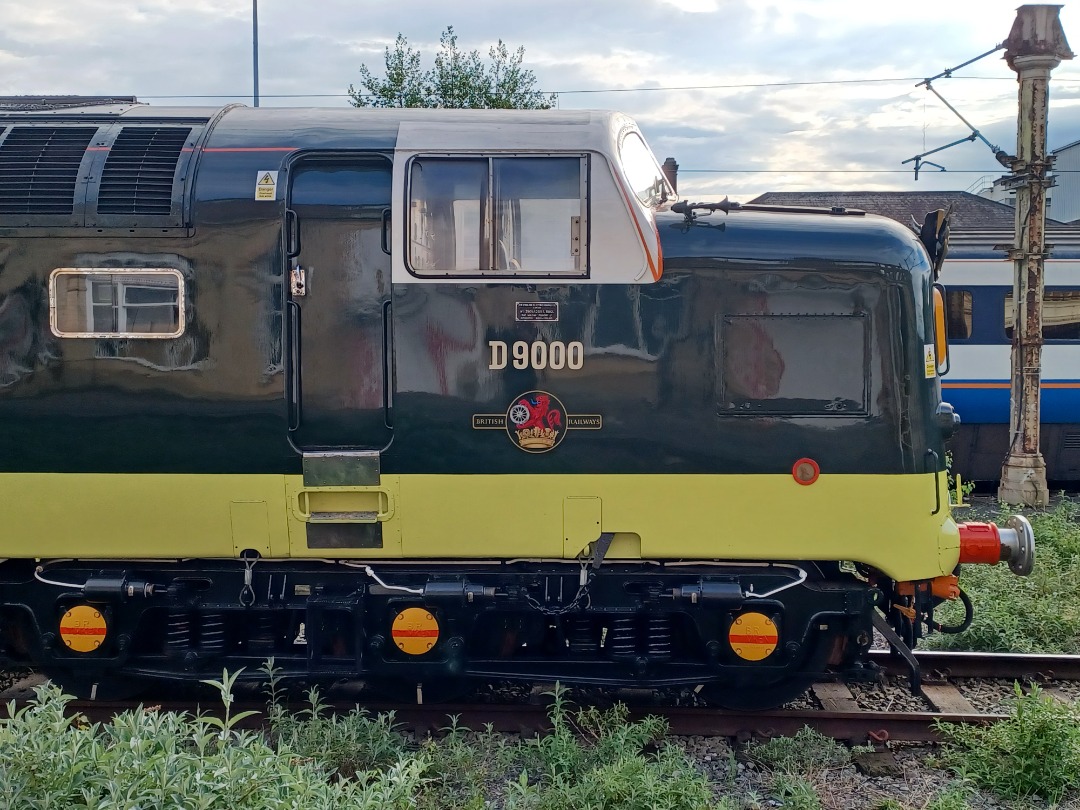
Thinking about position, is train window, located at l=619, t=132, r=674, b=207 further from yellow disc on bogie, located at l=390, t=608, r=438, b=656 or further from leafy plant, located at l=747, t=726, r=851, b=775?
leafy plant, located at l=747, t=726, r=851, b=775

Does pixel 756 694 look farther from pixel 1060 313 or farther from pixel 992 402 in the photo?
pixel 1060 313

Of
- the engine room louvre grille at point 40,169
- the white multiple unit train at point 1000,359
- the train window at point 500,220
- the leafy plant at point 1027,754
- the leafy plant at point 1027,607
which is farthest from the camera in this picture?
the white multiple unit train at point 1000,359

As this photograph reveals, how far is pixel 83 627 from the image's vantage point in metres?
5.03

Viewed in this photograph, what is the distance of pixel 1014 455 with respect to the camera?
11.5 m

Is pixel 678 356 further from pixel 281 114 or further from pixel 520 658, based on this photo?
pixel 281 114

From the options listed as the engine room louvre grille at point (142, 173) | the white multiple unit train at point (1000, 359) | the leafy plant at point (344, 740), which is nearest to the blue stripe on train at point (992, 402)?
the white multiple unit train at point (1000, 359)

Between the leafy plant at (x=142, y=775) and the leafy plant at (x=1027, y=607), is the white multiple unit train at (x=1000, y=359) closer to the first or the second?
the leafy plant at (x=1027, y=607)

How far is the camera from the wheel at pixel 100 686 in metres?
5.36

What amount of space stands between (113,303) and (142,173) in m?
0.76

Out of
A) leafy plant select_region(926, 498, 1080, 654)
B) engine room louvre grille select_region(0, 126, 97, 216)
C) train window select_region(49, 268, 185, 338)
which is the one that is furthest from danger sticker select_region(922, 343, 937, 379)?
engine room louvre grille select_region(0, 126, 97, 216)

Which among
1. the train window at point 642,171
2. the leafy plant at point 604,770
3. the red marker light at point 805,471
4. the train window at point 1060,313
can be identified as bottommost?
the leafy plant at point 604,770

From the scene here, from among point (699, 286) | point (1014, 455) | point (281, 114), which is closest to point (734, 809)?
point (699, 286)

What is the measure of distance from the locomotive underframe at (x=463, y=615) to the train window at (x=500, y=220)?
1732 millimetres

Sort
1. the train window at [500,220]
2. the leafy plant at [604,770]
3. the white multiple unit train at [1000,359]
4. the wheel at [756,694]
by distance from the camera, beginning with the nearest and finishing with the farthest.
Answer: the leafy plant at [604,770] < the train window at [500,220] < the wheel at [756,694] < the white multiple unit train at [1000,359]
